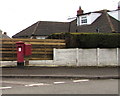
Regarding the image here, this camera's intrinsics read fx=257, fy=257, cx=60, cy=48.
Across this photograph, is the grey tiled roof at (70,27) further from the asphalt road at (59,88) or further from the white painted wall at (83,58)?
the asphalt road at (59,88)

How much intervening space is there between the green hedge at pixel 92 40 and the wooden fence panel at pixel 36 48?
612 millimetres

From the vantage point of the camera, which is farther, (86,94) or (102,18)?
(102,18)

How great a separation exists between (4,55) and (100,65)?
645 centimetres

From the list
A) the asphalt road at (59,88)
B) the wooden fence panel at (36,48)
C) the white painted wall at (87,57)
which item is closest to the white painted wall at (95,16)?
the white painted wall at (87,57)

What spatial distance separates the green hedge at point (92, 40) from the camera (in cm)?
1787

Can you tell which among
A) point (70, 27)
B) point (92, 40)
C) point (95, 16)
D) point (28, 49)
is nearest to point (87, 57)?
point (92, 40)

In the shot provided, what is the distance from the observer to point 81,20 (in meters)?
38.6

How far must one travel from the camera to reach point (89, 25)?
3722cm

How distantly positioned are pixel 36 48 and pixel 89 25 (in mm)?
21224

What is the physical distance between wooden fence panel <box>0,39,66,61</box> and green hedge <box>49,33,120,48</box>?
612 mm

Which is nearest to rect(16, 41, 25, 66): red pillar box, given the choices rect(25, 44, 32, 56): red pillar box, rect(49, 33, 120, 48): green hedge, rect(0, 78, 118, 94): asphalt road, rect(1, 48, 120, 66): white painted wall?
rect(25, 44, 32, 56): red pillar box

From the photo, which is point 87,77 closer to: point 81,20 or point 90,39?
point 90,39

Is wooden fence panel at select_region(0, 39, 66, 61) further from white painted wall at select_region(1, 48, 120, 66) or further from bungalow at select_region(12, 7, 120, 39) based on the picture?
bungalow at select_region(12, 7, 120, 39)

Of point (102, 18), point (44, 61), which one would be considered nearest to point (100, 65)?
point (44, 61)
